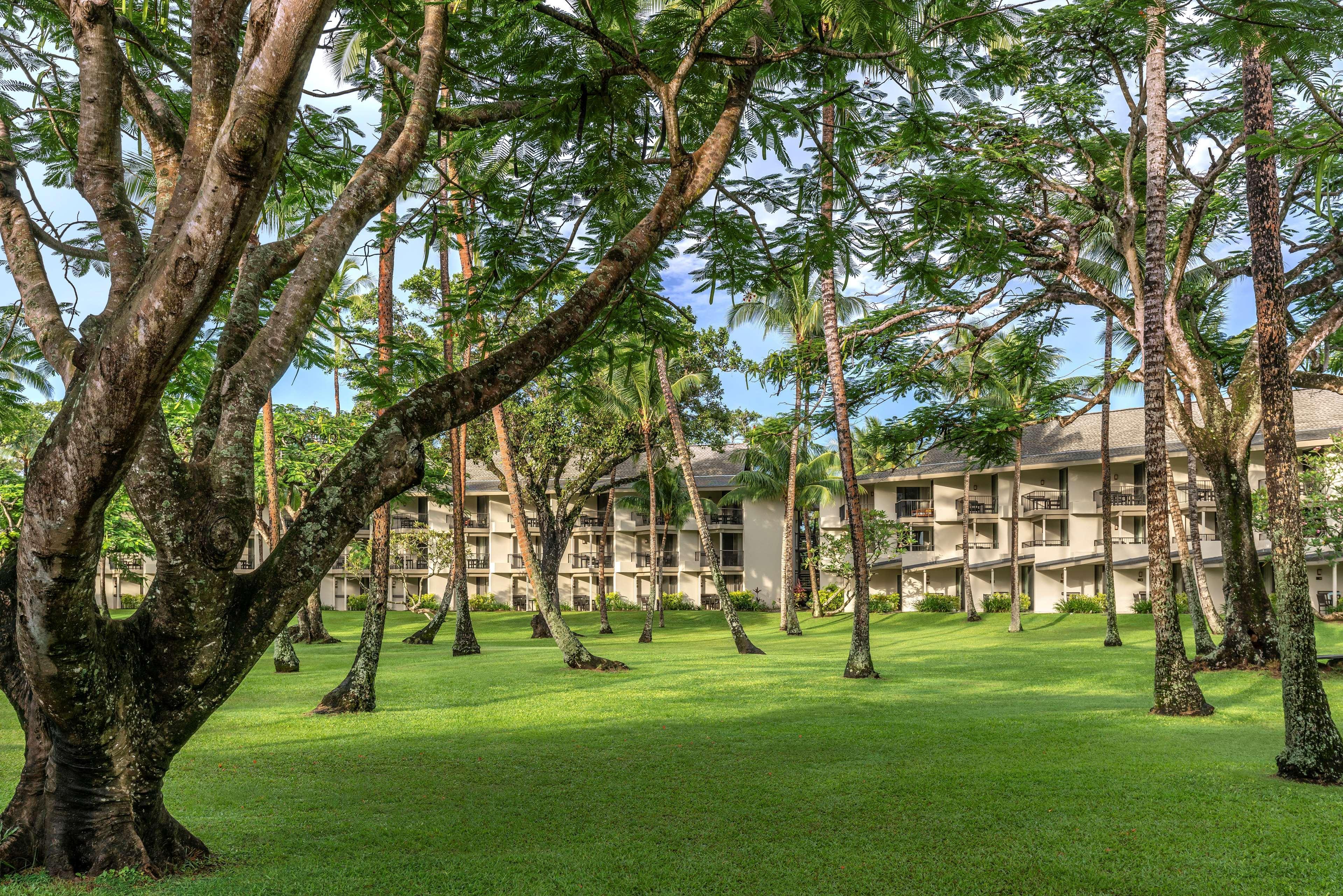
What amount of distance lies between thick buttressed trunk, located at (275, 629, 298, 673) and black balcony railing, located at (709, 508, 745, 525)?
33.3 m

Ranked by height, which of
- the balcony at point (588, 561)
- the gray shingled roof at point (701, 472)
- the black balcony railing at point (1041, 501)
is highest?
the gray shingled roof at point (701, 472)

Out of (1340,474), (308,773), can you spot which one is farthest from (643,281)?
(1340,474)

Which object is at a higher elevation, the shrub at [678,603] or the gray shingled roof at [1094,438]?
the gray shingled roof at [1094,438]

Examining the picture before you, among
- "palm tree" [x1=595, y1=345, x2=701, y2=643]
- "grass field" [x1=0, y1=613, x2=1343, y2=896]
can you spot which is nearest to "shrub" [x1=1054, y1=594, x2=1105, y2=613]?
"palm tree" [x1=595, y1=345, x2=701, y2=643]

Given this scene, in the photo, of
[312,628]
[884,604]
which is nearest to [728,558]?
[884,604]

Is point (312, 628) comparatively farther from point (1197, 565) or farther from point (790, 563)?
point (1197, 565)

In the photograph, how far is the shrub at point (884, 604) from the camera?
4572 centimetres

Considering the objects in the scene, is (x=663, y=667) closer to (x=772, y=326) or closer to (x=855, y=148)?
(x=855, y=148)

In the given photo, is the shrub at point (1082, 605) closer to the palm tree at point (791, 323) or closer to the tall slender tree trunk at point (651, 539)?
the palm tree at point (791, 323)

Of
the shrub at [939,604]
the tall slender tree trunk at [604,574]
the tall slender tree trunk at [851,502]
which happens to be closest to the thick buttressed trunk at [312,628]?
the tall slender tree trunk at [604,574]

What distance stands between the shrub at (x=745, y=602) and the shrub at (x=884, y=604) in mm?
5984

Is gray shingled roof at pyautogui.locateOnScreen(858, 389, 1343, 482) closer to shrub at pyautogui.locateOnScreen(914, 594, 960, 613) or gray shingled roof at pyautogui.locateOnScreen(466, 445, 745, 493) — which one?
shrub at pyautogui.locateOnScreen(914, 594, 960, 613)

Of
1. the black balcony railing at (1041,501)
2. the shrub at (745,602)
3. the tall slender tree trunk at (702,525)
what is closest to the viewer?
the tall slender tree trunk at (702,525)

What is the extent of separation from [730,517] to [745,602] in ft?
18.7
